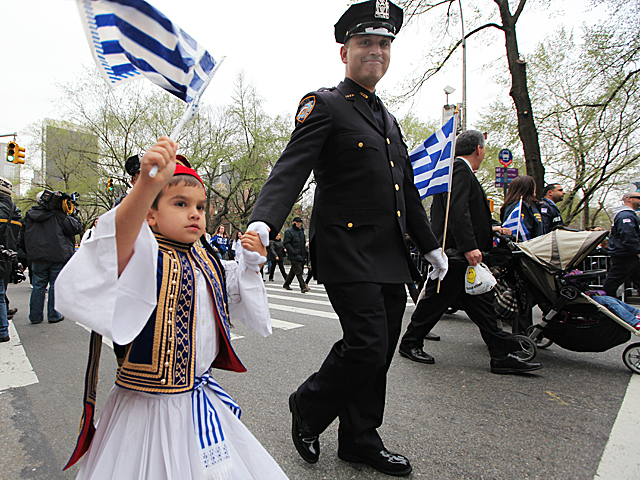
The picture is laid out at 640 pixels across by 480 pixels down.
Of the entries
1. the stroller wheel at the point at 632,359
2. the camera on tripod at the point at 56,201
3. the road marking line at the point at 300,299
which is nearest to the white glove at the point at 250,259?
the stroller wheel at the point at 632,359

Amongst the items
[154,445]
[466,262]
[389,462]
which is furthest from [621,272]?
[154,445]

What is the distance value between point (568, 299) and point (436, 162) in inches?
69.8

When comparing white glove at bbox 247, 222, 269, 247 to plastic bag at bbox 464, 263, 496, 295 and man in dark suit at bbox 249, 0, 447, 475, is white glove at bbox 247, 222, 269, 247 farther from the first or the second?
plastic bag at bbox 464, 263, 496, 295

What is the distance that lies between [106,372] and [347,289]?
10.1 ft

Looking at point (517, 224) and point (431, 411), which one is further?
point (517, 224)

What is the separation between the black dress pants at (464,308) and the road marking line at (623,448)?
897 millimetres

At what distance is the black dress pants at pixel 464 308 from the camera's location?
3.55 m

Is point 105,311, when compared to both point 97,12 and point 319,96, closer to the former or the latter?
point 97,12

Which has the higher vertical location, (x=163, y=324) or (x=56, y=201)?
(x=56, y=201)

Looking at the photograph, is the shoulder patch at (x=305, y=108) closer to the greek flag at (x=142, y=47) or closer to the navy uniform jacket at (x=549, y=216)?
the greek flag at (x=142, y=47)

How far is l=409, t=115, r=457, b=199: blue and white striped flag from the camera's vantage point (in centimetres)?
334

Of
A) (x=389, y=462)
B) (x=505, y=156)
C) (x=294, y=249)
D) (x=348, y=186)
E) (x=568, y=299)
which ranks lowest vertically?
(x=389, y=462)

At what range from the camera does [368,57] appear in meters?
2.21

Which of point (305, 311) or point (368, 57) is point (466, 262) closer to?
point (368, 57)
